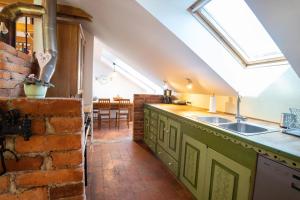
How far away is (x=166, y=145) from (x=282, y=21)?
76.9 inches

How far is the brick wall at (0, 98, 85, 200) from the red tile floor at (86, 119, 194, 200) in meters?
1.27

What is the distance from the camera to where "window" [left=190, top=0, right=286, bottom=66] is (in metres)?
1.76

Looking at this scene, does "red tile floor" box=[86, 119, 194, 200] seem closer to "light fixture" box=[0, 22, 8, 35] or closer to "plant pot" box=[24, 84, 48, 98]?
"plant pot" box=[24, 84, 48, 98]

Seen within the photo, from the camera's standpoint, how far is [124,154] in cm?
302

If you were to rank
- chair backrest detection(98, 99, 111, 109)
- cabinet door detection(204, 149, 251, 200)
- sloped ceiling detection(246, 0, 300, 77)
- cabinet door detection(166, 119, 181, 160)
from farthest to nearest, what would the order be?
chair backrest detection(98, 99, 111, 109)
cabinet door detection(166, 119, 181, 160)
cabinet door detection(204, 149, 251, 200)
sloped ceiling detection(246, 0, 300, 77)

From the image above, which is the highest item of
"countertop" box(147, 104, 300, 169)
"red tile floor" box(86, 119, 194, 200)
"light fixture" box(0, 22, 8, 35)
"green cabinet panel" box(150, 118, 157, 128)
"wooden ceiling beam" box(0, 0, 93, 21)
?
"wooden ceiling beam" box(0, 0, 93, 21)

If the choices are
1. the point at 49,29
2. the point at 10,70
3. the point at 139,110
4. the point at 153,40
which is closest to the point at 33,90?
the point at 10,70

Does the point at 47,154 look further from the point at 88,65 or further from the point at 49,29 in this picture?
the point at 88,65

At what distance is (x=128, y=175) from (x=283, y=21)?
2272mm

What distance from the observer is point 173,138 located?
7.63 feet

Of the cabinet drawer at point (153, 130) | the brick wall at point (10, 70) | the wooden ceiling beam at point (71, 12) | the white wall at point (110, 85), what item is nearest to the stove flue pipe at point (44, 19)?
the brick wall at point (10, 70)

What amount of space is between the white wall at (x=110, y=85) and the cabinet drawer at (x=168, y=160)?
366 centimetres

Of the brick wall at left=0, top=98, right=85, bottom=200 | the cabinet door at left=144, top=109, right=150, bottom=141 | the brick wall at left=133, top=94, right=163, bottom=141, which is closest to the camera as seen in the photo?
the brick wall at left=0, top=98, right=85, bottom=200

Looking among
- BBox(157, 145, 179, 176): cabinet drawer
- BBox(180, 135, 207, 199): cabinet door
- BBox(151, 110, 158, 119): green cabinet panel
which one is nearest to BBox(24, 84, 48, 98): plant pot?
BBox(180, 135, 207, 199): cabinet door
